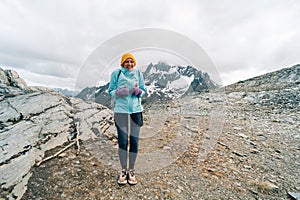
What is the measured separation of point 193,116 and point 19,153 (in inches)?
297

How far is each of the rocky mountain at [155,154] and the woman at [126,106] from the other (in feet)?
2.31

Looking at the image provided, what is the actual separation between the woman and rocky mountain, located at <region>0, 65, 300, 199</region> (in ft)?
2.31

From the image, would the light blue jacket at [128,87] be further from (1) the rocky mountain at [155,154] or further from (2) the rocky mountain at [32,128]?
(2) the rocky mountain at [32,128]

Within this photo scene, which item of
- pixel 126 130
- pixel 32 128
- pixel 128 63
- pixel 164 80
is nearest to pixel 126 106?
pixel 126 130

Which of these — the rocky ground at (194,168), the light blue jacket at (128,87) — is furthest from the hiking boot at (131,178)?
the light blue jacket at (128,87)

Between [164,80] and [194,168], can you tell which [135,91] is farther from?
[164,80]

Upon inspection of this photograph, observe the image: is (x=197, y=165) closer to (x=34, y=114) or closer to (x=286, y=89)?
(x=34, y=114)

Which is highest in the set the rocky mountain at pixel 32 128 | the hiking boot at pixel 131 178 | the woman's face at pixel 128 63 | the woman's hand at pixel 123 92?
the woman's face at pixel 128 63

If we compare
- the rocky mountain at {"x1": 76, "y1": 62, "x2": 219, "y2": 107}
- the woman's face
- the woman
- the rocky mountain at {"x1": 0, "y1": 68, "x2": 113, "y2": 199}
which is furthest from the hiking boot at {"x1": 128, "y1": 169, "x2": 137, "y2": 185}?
the woman's face

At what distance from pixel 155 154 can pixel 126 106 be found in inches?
93.8

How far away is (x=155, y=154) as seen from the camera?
5.50 metres

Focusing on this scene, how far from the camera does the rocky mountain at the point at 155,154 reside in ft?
12.2

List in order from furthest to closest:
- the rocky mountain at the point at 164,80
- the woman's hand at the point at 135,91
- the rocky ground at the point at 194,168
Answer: the rocky mountain at the point at 164,80, the woman's hand at the point at 135,91, the rocky ground at the point at 194,168

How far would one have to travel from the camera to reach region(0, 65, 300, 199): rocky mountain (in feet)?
12.2
